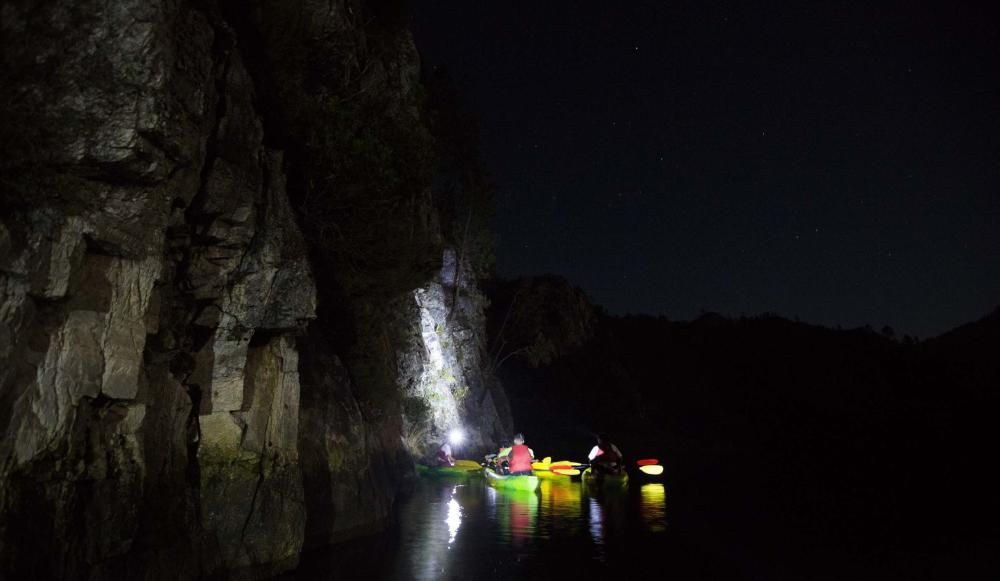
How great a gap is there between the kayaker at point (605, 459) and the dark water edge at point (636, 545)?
4.52 meters

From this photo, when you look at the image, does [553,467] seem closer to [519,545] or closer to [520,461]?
[520,461]

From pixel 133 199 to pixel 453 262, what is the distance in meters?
32.2

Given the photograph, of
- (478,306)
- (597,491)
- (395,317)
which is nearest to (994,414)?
(478,306)

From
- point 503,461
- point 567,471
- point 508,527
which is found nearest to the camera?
point 508,527

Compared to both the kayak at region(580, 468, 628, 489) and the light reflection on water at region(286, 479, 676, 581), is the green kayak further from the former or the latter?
the light reflection on water at region(286, 479, 676, 581)

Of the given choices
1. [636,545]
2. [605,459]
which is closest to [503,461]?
[605,459]

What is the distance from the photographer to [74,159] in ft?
26.7

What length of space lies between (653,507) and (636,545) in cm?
746

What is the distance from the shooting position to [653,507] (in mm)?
23031

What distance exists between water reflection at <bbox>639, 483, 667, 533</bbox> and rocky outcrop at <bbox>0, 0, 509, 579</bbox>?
7254mm

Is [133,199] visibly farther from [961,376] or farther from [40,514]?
[961,376]

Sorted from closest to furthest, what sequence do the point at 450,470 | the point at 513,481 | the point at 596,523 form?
the point at 596,523, the point at 513,481, the point at 450,470

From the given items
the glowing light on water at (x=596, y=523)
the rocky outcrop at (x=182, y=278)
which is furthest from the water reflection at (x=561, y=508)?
the rocky outcrop at (x=182, y=278)

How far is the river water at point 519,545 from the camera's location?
1286 cm
